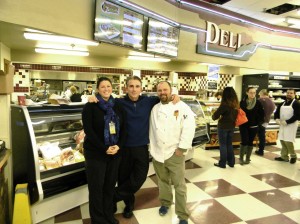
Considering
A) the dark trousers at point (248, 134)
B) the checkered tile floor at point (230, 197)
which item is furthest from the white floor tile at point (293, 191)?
the dark trousers at point (248, 134)

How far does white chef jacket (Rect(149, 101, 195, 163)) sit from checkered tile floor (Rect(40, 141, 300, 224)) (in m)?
0.93

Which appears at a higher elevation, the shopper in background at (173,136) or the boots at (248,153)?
the shopper in background at (173,136)

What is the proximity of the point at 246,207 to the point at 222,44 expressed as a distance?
5517mm

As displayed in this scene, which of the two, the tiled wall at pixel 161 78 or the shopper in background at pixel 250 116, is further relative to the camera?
the tiled wall at pixel 161 78

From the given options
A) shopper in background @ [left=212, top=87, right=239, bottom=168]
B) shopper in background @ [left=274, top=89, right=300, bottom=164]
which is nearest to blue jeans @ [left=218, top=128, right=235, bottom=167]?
shopper in background @ [left=212, top=87, right=239, bottom=168]

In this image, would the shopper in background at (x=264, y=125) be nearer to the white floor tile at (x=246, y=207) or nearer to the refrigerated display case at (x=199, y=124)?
the refrigerated display case at (x=199, y=124)

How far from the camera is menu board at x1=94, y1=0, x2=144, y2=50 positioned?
4.21 metres

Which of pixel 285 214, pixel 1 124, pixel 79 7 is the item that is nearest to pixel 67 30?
pixel 79 7

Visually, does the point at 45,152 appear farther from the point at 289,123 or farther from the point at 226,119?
the point at 289,123

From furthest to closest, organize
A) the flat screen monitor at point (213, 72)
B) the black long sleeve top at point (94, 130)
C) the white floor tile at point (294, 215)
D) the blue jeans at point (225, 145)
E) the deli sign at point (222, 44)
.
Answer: the flat screen monitor at point (213, 72) < the deli sign at point (222, 44) < the blue jeans at point (225, 145) < the white floor tile at point (294, 215) < the black long sleeve top at point (94, 130)

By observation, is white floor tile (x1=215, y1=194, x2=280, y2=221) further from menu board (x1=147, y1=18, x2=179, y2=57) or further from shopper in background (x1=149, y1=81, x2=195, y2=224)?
menu board (x1=147, y1=18, x2=179, y2=57)

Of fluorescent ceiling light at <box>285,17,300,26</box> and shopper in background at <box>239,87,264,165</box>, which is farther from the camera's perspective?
fluorescent ceiling light at <box>285,17,300,26</box>

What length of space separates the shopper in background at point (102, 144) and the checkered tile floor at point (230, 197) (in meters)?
0.51

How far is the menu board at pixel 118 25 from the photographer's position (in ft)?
13.8
